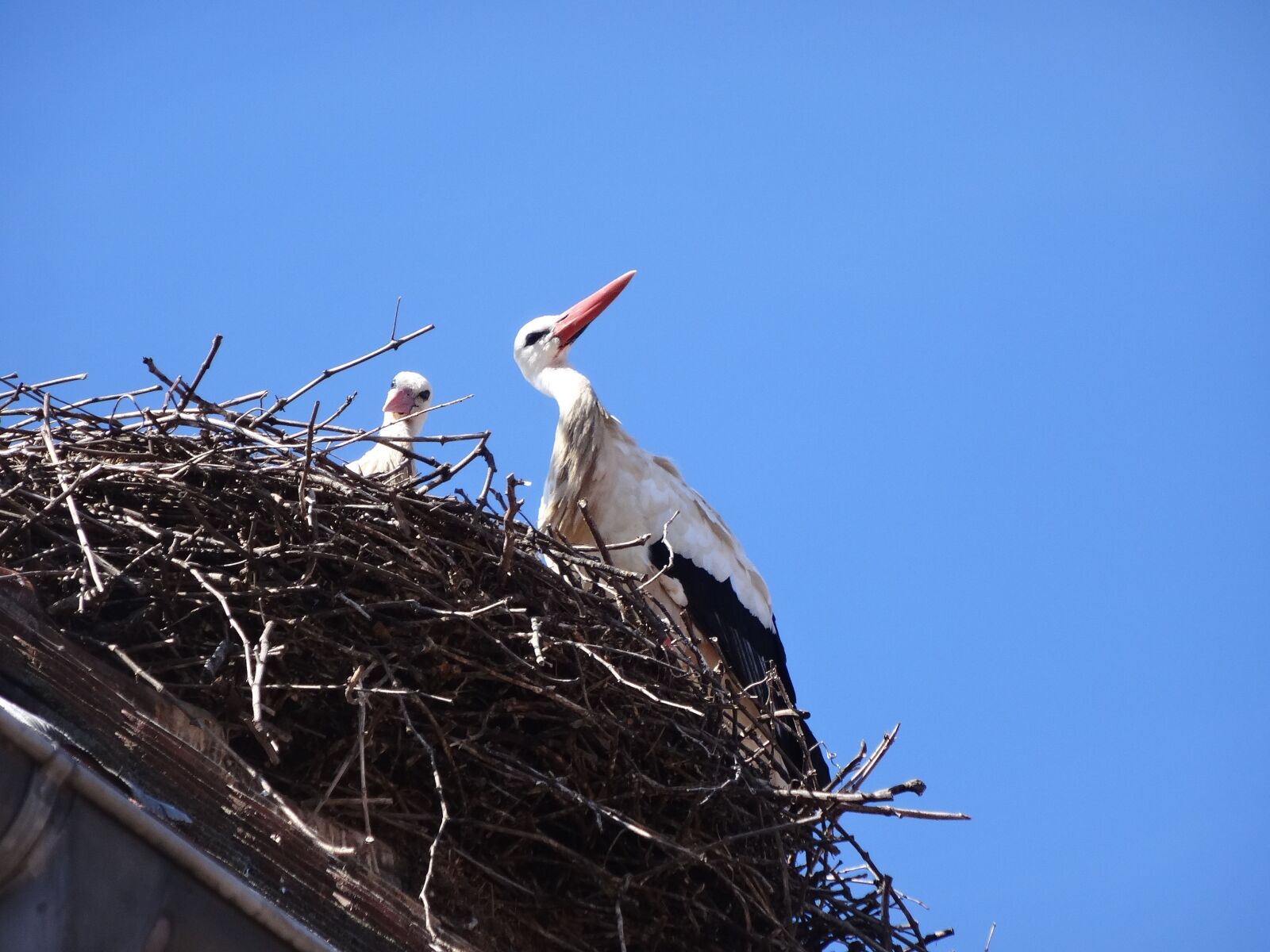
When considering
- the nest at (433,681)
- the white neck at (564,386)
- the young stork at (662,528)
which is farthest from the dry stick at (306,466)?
the white neck at (564,386)

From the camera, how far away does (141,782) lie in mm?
1823

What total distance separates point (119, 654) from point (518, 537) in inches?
34.1

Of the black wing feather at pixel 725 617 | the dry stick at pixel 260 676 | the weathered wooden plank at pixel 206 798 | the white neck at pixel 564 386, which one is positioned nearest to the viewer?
the weathered wooden plank at pixel 206 798

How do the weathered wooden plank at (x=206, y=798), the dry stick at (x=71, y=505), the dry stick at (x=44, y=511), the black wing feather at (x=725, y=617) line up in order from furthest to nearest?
the black wing feather at (x=725, y=617) → the dry stick at (x=44, y=511) → the dry stick at (x=71, y=505) → the weathered wooden plank at (x=206, y=798)

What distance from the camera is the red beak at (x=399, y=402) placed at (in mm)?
5254

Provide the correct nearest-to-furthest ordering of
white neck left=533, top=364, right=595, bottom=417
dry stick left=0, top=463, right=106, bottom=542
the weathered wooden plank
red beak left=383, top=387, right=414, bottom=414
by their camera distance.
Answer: the weathered wooden plank
dry stick left=0, top=463, right=106, bottom=542
white neck left=533, top=364, right=595, bottom=417
red beak left=383, top=387, right=414, bottom=414

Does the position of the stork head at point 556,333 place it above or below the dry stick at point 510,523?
above

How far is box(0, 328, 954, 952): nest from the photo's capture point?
2428 mm

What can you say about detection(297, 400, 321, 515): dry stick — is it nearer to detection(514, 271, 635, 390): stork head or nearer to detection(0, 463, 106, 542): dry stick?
detection(0, 463, 106, 542): dry stick

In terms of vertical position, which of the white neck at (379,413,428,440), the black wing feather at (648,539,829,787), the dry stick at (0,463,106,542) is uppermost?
the white neck at (379,413,428,440)

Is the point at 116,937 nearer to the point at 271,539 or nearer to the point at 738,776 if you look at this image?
the point at 271,539

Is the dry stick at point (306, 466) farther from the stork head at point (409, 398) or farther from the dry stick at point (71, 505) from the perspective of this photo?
the stork head at point (409, 398)

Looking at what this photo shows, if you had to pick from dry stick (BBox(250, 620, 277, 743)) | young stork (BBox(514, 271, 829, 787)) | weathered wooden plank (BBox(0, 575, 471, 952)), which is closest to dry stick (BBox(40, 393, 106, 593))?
weathered wooden plank (BBox(0, 575, 471, 952))

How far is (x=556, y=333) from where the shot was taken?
17.4 feet
